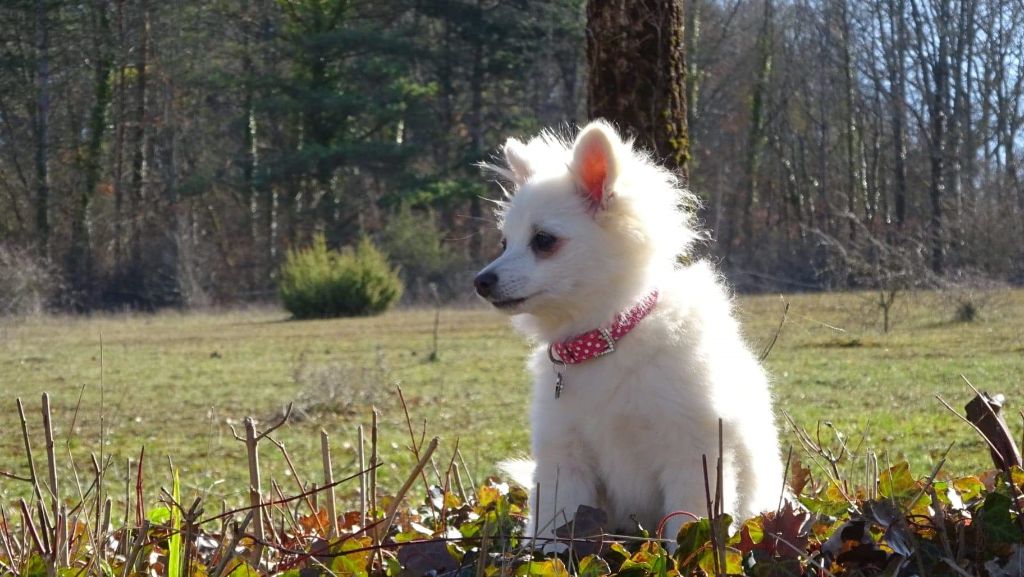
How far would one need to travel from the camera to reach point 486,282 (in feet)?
11.5

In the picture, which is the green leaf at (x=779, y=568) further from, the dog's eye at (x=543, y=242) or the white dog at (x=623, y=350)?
the dog's eye at (x=543, y=242)

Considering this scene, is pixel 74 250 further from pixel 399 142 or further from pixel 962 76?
pixel 962 76

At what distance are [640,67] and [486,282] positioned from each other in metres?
2.14

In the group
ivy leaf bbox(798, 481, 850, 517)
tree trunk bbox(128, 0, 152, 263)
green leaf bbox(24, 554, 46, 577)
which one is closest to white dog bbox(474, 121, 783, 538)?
ivy leaf bbox(798, 481, 850, 517)

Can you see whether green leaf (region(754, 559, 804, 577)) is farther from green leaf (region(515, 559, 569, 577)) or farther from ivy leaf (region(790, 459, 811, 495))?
ivy leaf (region(790, 459, 811, 495))

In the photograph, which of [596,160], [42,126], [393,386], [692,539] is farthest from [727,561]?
[42,126]

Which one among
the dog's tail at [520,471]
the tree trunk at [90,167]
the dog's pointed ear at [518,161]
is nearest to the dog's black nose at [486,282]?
the dog's pointed ear at [518,161]

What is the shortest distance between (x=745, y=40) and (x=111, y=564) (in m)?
39.0

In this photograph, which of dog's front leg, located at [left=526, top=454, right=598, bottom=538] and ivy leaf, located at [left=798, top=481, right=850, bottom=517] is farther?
dog's front leg, located at [left=526, top=454, right=598, bottom=538]

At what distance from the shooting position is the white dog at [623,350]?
3.09m

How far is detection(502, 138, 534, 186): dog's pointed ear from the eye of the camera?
3.88m

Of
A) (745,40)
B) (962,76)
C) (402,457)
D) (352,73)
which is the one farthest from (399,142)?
(402,457)

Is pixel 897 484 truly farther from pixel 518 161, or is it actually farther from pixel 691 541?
pixel 518 161

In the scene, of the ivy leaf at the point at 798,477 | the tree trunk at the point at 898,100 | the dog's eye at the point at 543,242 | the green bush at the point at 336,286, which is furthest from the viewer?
the tree trunk at the point at 898,100
